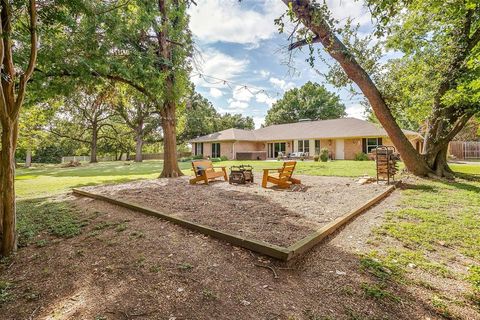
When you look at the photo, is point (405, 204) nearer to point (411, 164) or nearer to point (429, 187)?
point (429, 187)

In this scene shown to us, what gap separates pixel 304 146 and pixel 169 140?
19823 millimetres

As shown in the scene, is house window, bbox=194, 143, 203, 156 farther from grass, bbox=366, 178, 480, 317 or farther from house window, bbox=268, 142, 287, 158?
grass, bbox=366, 178, 480, 317

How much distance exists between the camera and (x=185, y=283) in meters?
2.69

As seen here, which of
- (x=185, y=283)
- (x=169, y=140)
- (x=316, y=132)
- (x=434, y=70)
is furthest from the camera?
(x=316, y=132)

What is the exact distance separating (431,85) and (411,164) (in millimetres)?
3358

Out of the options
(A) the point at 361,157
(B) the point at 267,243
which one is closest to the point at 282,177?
(B) the point at 267,243

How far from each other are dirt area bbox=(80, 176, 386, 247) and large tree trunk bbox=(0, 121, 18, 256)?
7.95 feet

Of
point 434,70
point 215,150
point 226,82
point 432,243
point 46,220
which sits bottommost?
point 432,243

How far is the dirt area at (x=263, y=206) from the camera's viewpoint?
4.11m

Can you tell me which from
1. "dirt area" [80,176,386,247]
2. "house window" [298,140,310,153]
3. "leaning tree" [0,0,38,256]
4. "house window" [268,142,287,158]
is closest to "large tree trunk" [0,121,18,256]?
"leaning tree" [0,0,38,256]

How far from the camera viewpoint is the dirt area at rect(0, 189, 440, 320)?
7.45ft

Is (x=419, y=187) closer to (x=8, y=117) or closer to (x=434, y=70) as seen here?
(x=434, y=70)

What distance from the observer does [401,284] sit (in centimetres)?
266

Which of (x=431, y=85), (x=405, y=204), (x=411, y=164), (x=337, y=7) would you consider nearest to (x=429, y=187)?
(x=411, y=164)
